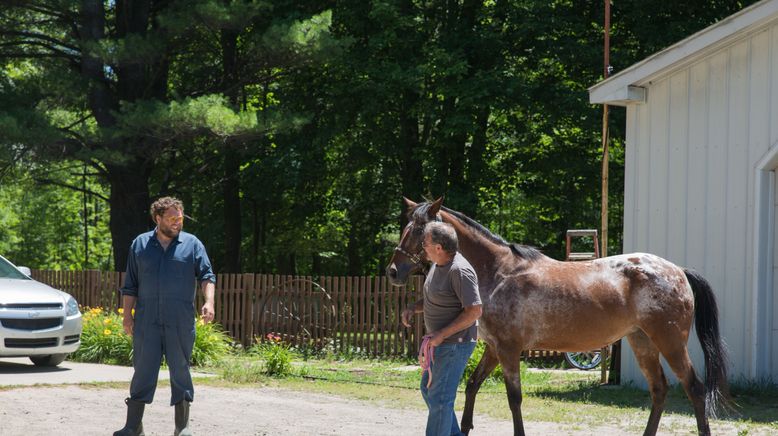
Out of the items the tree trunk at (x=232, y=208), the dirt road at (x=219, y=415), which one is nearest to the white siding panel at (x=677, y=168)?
the dirt road at (x=219, y=415)

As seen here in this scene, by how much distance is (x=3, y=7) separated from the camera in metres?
21.3

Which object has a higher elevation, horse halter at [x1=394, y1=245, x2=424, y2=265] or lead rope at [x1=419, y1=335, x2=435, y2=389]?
horse halter at [x1=394, y1=245, x2=424, y2=265]

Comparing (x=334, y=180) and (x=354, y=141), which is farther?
(x=334, y=180)

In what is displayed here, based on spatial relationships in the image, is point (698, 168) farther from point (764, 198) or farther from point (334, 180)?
point (334, 180)

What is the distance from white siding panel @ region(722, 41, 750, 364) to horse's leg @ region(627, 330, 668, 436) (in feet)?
10.4

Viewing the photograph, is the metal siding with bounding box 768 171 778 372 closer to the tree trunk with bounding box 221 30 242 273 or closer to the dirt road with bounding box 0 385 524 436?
the dirt road with bounding box 0 385 524 436

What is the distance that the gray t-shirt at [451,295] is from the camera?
20.7ft

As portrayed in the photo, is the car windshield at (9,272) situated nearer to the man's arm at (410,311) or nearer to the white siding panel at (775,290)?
the man's arm at (410,311)

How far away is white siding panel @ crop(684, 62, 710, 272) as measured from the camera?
12.1 metres

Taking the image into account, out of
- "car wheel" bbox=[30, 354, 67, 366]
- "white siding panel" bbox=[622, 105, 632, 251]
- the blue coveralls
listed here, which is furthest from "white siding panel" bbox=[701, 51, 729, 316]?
"car wheel" bbox=[30, 354, 67, 366]

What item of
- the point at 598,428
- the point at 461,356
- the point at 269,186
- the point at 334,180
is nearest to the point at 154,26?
the point at 269,186

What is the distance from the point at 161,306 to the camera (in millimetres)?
7496

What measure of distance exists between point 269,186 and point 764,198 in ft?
54.3

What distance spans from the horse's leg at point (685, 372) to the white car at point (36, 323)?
8.46 meters
